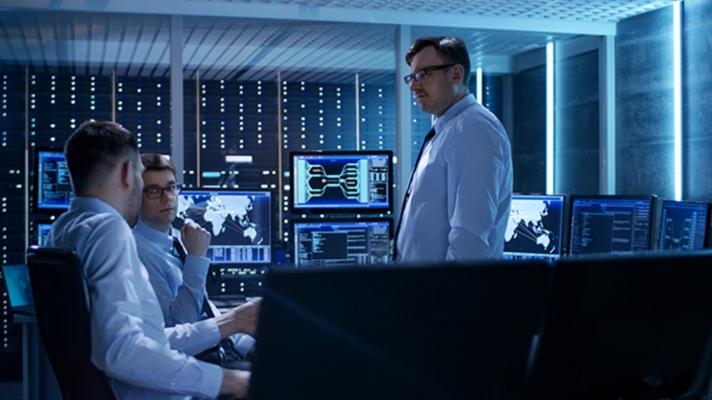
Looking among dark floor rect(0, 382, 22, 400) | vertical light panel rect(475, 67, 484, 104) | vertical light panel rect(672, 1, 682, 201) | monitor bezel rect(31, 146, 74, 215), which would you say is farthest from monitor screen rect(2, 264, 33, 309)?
vertical light panel rect(475, 67, 484, 104)

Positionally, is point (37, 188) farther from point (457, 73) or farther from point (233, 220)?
point (457, 73)

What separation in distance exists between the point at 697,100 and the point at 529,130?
5.68 ft

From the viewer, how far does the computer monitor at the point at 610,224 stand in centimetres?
427

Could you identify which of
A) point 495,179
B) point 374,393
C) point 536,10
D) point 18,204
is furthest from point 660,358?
point 18,204

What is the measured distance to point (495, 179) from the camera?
8.66ft


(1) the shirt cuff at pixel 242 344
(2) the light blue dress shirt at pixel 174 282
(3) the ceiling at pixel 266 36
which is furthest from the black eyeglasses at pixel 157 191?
(3) the ceiling at pixel 266 36

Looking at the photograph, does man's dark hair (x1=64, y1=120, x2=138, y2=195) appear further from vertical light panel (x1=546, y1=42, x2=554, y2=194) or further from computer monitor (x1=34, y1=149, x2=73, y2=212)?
vertical light panel (x1=546, y1=42, x2=554, y2=194)

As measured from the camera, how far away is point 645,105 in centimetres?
593

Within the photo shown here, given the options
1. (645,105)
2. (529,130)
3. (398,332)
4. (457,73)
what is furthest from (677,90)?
(398,332)

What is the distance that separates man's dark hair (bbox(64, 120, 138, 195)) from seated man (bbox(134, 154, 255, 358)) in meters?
0.77

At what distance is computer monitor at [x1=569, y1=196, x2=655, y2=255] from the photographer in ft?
14.0

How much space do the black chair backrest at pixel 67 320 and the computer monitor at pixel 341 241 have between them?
2651mm

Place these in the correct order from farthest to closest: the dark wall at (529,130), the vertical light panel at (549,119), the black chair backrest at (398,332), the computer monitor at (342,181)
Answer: the dark wall at (529,130), the vertical light panel at (549,119), the computer monitor at (342,181), the black chair backrest at (398,332)

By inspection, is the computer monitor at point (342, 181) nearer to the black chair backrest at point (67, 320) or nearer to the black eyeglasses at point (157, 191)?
the black eyeglasses at point (157, 191)
